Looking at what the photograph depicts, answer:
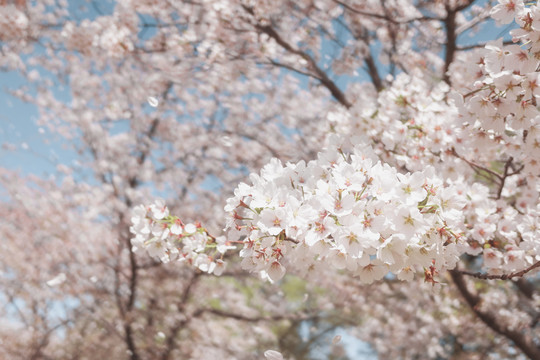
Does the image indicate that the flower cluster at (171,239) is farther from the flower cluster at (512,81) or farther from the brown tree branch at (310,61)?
the brown tree branch at (310,61)

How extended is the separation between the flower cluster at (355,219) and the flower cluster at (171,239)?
0.43 m

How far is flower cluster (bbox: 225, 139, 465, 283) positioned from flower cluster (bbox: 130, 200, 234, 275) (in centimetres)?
43

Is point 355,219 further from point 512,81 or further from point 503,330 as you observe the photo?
point 503,330

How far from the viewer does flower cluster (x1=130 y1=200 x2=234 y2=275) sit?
6.59ft

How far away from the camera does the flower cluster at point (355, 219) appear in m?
1.38

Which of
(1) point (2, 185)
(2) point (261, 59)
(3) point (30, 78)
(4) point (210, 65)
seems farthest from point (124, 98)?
(1) point (2, 185)

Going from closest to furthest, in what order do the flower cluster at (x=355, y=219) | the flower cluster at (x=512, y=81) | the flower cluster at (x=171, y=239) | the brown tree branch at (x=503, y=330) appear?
1. the flower cluster at (x=355, y=219)
2. the flower cluster at (x=512, y=81)
3. the flower cluster at (x=171, y=239)
4. the brown tree branch at (x=503, y=330)

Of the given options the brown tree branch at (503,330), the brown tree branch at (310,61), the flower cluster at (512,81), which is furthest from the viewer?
the brown tree branch at (310,61)

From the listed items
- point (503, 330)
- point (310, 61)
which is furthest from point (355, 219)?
point (310, 61)

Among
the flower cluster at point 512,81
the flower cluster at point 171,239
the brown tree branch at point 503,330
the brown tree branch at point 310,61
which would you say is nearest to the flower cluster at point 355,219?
the flower cluster at point 171,239

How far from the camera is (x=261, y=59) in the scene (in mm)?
4914

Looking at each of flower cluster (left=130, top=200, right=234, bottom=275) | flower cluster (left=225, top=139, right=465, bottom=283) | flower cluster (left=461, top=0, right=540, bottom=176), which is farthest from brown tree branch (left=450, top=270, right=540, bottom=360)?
flower cluster (left=130, top=200, right=234, bottom=275)

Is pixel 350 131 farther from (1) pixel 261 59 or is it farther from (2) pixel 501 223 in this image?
(1) pixel 261 59

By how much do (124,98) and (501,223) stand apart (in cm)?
738
